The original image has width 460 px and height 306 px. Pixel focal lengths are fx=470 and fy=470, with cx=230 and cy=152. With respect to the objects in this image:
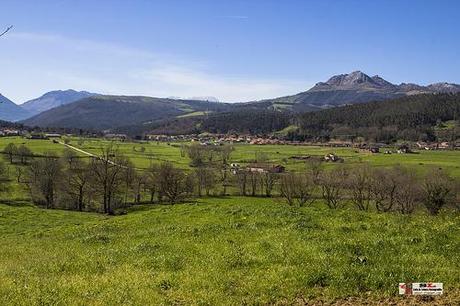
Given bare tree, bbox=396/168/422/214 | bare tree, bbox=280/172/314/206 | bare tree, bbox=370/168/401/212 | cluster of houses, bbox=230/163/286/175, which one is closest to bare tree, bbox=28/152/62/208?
bare tree, bbox=280/172/314/206

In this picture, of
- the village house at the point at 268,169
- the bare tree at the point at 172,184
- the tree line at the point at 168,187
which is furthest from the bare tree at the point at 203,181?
the bare tree at the point at 172,184

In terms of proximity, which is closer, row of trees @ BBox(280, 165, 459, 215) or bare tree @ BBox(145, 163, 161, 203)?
row of trees @ BBox(280, 165, 459, 215)

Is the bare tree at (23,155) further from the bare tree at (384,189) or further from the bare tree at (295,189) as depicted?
the bare tree at (384,189)

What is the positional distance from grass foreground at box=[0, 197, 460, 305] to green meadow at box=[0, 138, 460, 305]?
3 centimetres

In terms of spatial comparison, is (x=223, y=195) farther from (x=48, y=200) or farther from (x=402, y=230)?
(x=402, y=230)

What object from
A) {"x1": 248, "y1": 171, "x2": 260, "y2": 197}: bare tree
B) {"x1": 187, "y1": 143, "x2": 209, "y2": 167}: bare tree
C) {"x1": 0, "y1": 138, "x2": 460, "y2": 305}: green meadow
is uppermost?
{"x1": 0, "y1": 138, "x2": 460, "y2": 305}: green meadow

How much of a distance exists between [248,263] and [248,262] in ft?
0.19

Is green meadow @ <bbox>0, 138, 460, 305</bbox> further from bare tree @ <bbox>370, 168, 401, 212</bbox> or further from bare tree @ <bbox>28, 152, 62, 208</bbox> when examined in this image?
bare tree @ <bbox>28, 152, 62, 208</bbox>

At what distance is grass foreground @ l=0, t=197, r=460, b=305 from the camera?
1271 cm

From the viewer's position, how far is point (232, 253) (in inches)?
668

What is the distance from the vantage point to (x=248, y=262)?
1582 cm

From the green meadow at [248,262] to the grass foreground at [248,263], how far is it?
35 mm

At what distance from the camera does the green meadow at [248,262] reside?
12688 mm

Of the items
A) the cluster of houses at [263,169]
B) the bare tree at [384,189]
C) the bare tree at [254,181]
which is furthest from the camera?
the cluster of houses at [263,169]
